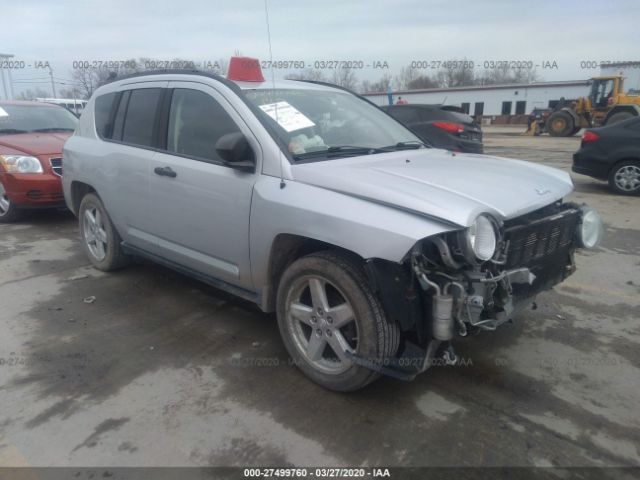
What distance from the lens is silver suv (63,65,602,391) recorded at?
239 centimetres

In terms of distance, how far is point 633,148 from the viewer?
8227 millimetres

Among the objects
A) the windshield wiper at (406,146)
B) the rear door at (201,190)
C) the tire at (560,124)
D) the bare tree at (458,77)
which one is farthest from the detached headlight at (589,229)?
the bare tree at (458,77)

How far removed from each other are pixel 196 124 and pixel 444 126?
7225 mm

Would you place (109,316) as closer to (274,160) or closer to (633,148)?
(274,160)

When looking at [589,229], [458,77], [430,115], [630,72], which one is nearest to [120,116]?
[589,229]

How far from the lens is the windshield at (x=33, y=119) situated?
7371 millimetres

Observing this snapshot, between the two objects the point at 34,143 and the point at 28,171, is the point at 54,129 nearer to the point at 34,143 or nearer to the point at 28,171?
the point at 34,143

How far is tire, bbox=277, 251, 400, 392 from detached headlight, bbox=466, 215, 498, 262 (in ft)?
1.85

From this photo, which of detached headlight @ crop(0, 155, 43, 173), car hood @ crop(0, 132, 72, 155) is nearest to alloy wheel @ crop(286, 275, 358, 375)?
detached headlight @ crop(0, 155, 43, 173)

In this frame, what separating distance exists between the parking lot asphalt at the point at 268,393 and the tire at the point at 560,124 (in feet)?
74.7

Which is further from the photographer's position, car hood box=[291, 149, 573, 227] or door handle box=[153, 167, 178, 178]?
door handle box=[153, 167, 178, 178]

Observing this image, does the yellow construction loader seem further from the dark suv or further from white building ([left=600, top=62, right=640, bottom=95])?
white building ([left=600, top=62, right=640, bottom=95])

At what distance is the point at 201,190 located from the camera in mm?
3318

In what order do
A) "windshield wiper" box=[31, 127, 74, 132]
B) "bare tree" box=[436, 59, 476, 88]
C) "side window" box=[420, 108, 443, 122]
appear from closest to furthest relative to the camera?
1. "windshield wiper" box=[31, 127, 74, 132]
2. "side window" box=[420, 108, 443, 122]
3. "bare tree" box=[436, 59, 476, 88]
